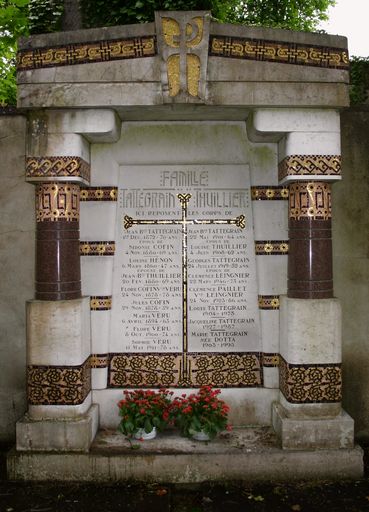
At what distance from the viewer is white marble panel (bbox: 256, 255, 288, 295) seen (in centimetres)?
566

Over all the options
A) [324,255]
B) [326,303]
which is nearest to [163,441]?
[326,303]

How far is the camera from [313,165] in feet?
17.0

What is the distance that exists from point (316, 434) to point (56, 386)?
2.73 meters

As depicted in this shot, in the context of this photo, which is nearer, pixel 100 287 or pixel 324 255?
pixel 324 255

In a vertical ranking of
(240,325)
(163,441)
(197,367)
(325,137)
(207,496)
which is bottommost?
(207,496)

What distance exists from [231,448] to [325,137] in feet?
11.1

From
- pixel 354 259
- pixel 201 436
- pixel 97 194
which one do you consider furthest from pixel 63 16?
pixel 201 436

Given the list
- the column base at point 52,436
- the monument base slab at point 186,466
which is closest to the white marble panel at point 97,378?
the column base at point 52,436

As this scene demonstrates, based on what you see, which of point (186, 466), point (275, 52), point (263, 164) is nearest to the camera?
point (186, 466)

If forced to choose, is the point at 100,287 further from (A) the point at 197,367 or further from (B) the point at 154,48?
(B) the point at 154,48

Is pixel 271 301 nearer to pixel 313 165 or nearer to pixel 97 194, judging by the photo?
pixel 313 165

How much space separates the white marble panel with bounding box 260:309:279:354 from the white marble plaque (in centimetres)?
11

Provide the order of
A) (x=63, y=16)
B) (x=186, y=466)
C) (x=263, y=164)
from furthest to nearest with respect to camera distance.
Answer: (x=63, y=16), (x=263, y=164), (x=186, y=466)

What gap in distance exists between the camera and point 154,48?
5.06 meters
